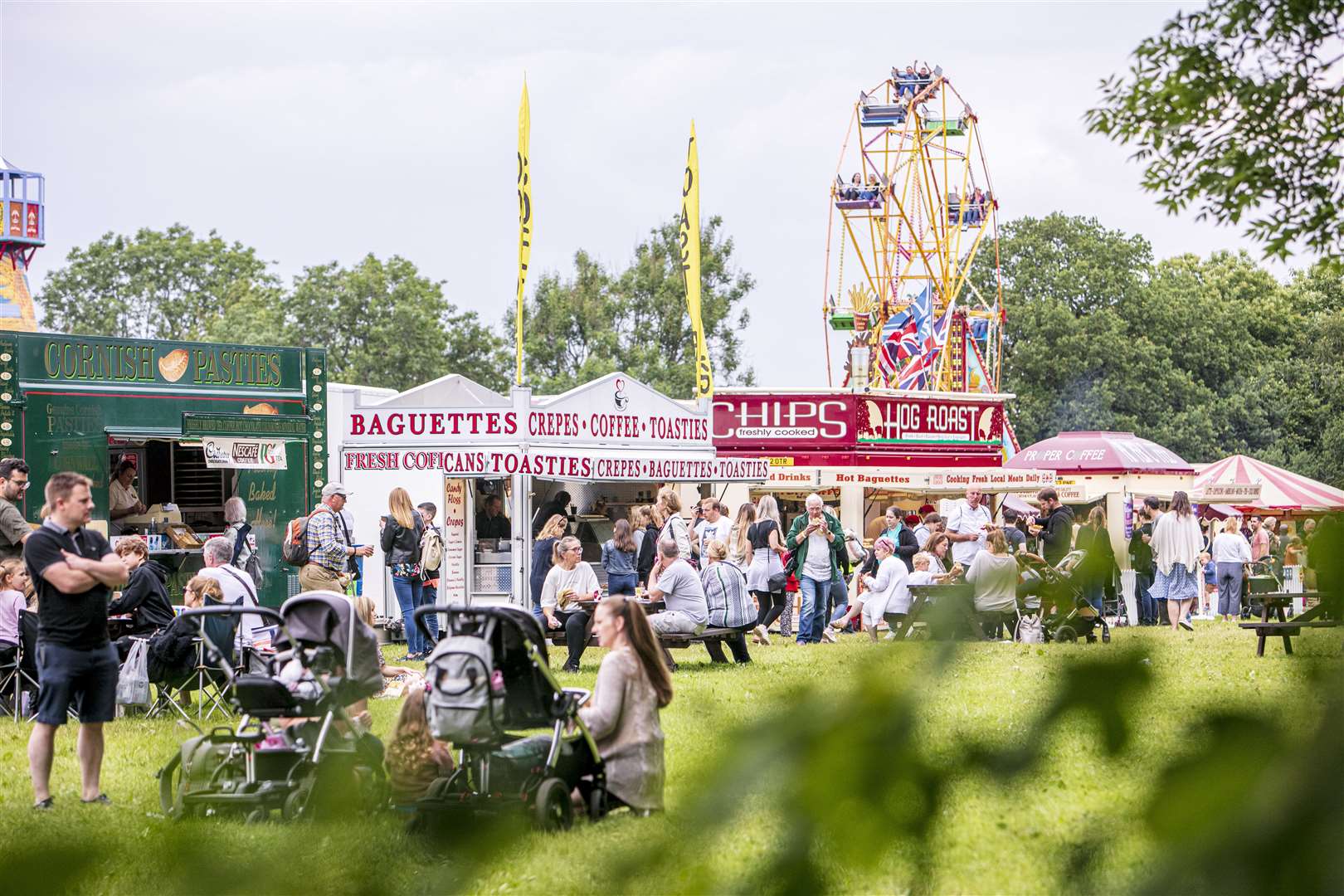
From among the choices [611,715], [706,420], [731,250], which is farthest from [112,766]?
[731,250]

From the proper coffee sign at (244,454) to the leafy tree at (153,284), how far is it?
43.5 meters

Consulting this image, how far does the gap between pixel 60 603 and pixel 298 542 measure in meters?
4.92

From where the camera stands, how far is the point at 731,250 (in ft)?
144

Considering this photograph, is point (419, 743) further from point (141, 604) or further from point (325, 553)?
point (325, 553)

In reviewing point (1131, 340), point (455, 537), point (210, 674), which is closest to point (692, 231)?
point (455, 537)

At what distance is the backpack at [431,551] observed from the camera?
11633 mm

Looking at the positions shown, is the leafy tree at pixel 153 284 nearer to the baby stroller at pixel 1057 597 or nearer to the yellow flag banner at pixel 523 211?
the yellow flag banner at pixel 523 211

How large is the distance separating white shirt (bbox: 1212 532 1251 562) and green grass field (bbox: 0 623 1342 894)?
14.9 metres

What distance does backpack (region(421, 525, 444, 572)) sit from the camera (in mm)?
11633

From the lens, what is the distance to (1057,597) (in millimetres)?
1442

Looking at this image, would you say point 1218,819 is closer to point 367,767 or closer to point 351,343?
point 367,767

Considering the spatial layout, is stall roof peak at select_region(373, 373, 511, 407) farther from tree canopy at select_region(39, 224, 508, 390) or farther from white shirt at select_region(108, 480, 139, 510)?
tree canopy at select_region(39, 224, 508, 390)

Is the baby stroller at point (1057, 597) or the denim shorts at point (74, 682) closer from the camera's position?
the baby stroller at point (1057, 597)

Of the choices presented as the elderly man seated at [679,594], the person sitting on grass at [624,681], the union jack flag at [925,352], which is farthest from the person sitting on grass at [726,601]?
the union jack flag at [925,352]
